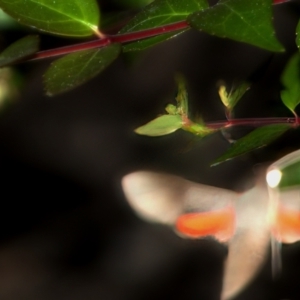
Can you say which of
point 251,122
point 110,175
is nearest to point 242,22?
point 251,122

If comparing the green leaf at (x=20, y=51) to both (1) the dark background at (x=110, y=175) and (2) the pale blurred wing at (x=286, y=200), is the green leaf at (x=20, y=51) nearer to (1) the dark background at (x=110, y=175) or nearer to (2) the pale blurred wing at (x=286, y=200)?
(2) the pale blurred wing at (x=286, y=200)

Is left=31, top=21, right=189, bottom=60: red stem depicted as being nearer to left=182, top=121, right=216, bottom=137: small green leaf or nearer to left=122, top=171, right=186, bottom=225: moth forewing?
left=182, top=121, right=216, bottom=137: small green leaf

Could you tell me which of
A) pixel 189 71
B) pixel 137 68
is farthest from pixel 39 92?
pixel 189 71

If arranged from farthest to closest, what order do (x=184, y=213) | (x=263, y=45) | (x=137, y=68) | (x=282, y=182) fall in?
(x=137, y=68) < (x=184, y=213) < (x=282, y=182) < (x=263, y=45)

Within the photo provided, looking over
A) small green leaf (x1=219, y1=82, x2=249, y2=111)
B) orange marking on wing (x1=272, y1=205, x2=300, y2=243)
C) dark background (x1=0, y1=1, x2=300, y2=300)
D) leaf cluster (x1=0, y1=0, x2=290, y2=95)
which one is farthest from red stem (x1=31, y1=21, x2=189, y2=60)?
dark background (x1=0, y1=1, x2=300, y2=300)

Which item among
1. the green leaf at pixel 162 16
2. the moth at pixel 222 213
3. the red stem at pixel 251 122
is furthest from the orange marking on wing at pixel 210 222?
the green leaf at pixel 162 16

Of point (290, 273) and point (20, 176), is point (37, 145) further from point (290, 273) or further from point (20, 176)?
point (290, 273)
